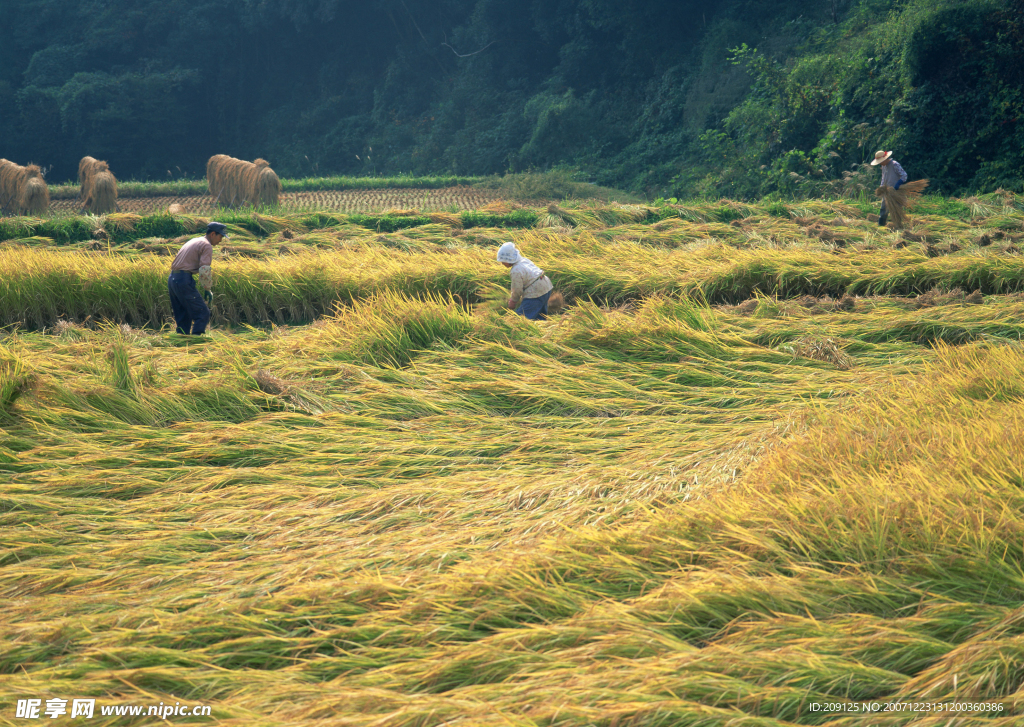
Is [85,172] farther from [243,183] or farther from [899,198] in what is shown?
[899,198]

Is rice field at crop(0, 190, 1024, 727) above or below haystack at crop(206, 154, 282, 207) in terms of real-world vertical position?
below

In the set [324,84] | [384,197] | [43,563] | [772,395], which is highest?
[324,84]

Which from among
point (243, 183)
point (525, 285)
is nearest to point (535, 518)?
point (525, 285)

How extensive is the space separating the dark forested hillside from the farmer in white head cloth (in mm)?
9455

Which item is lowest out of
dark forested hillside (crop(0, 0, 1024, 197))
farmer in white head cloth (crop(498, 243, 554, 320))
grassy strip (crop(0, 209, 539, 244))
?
farmer in white head cloth (crop(498, 243, 554, 320))

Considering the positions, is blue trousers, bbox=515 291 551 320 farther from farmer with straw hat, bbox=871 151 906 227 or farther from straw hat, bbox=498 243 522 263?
farmer with straw hat, bbox=871 151 906 227

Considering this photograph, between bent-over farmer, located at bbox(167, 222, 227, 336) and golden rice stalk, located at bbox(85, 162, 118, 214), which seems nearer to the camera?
bent-over farmer, located at bbox(167, 222, 227, 336)

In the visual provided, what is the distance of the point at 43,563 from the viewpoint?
2.40 metres

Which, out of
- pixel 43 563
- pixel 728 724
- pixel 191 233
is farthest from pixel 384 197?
pixel 728 724

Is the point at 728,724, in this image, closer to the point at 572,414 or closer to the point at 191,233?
the point at 572,414

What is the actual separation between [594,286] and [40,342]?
4230 mm

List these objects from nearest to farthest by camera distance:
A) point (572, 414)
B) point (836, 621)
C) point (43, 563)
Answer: point (836, 621), point (43, 563), point (572, 414)

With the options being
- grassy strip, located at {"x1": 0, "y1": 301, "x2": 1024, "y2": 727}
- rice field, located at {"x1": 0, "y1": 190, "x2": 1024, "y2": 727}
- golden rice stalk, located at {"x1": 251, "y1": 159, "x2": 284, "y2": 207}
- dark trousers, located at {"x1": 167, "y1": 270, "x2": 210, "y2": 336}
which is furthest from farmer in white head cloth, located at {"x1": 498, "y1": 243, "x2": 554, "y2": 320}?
golden rice stalk, located at {"x1": 251, "y1": 159, "x2": 284, "y2": 207}

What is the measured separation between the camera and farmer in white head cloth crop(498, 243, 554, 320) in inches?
213
